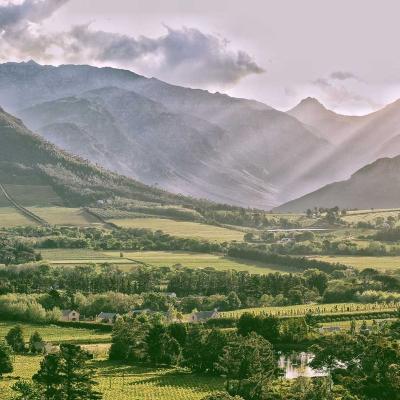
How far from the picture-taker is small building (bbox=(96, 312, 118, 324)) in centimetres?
11038

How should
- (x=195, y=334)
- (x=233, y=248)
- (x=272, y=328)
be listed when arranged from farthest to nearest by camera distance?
1. (x=233, y=248)
2. (x=272, y=328)
3. (x=195, y=334)

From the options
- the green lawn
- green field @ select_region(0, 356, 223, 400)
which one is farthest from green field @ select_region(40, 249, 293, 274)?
green field @ select_region(0, 356, 223, 400)

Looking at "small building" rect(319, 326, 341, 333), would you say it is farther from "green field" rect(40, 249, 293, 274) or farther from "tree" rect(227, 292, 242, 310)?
"green field" rect(40, 249, 293, 274)

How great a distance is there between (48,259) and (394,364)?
114613mm

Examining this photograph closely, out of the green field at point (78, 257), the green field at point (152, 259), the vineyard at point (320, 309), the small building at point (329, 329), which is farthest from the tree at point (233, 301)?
the green field at point (78, 257)

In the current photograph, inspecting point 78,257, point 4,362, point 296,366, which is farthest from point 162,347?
point 78,257

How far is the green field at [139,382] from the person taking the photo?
66500 millimetres

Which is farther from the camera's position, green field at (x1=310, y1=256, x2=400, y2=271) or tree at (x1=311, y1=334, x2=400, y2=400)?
green field at (x1=310, y1=256, x2=400, y2=271)

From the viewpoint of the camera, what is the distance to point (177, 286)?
13162 centimetres

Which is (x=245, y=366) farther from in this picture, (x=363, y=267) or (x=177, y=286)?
(x=363, y=267)

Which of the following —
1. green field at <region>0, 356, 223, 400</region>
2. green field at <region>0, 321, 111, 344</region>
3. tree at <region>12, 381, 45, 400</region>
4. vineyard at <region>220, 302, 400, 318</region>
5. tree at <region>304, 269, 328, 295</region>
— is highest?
tree at <region>304, 269, 328, 295</region>

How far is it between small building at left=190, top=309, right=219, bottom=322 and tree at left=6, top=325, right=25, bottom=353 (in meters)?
24.5

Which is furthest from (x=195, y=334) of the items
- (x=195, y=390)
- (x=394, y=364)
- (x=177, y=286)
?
(x=177, y=286)

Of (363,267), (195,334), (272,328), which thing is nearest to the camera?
(195,334)
